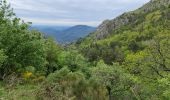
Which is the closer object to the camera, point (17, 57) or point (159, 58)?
point (159, 58)

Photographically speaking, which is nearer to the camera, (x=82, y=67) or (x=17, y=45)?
(x=17, y=45)

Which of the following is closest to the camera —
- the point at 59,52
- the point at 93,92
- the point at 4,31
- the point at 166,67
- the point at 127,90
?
the point at 93,92

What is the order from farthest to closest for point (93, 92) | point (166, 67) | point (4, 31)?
1. point (4, 31)
2. point (166, 67)
3. point (93, 92)

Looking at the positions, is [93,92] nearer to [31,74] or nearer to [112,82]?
[31,74]

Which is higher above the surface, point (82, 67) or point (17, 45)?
point (17, 45)

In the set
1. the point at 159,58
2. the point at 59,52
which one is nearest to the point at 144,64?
the point at 159,58

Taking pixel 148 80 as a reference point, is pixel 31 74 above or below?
below

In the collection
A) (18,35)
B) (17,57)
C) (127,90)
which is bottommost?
(127,90)

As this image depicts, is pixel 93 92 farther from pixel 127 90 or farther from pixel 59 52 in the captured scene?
pixel 59 52

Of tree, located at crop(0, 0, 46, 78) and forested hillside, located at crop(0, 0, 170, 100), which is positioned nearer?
forested hillside, located at crop(0, 0, 170, 100)

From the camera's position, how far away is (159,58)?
31219 millimetres

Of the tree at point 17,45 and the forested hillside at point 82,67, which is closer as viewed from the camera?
the forested hillside at point 82,67

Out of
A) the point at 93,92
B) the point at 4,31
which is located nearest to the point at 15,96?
the point at 93,92

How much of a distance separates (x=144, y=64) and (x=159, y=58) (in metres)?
1.39
